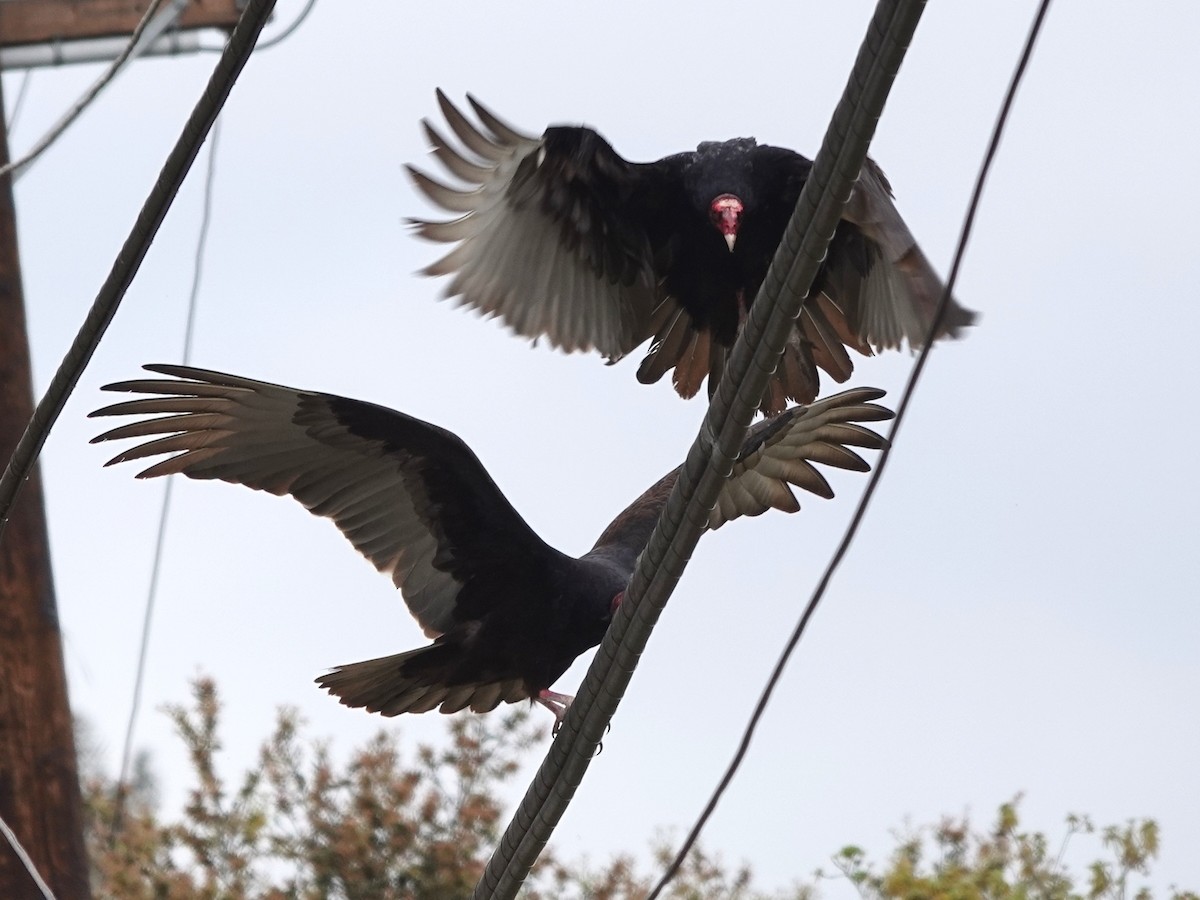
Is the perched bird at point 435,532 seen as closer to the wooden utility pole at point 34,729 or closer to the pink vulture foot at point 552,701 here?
the pink vulture foot at point 552,701

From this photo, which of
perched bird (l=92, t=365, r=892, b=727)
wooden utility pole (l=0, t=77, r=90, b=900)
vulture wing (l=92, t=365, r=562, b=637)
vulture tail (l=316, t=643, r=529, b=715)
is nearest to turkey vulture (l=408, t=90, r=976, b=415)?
perched bird (l=92, t=365, r=892, b=727)

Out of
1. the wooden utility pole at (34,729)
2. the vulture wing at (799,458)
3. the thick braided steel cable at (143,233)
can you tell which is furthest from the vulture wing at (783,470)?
the thick braided steel cable at (143,233)

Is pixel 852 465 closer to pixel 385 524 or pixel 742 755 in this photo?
pixel 385 524

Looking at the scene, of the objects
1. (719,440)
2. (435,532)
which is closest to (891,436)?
(719,440)

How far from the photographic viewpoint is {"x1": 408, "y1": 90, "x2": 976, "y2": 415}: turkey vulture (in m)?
3.77

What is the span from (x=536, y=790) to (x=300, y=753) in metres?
3.34

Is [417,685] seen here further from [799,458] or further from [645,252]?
[645,252]

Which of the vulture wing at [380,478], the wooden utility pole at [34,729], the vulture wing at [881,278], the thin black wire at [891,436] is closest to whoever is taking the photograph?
the thin black wire at [891,436]

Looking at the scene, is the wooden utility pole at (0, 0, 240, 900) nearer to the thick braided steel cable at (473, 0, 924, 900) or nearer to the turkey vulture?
the turkey vulture

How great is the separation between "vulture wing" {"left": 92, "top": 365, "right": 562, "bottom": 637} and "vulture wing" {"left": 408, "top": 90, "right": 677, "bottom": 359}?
616 mm

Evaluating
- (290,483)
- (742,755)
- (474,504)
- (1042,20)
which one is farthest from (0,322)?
(1042,20)

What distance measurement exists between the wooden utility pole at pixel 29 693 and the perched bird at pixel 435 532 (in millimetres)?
714

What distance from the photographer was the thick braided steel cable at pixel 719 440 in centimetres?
160

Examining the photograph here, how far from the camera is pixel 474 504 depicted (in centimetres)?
350
